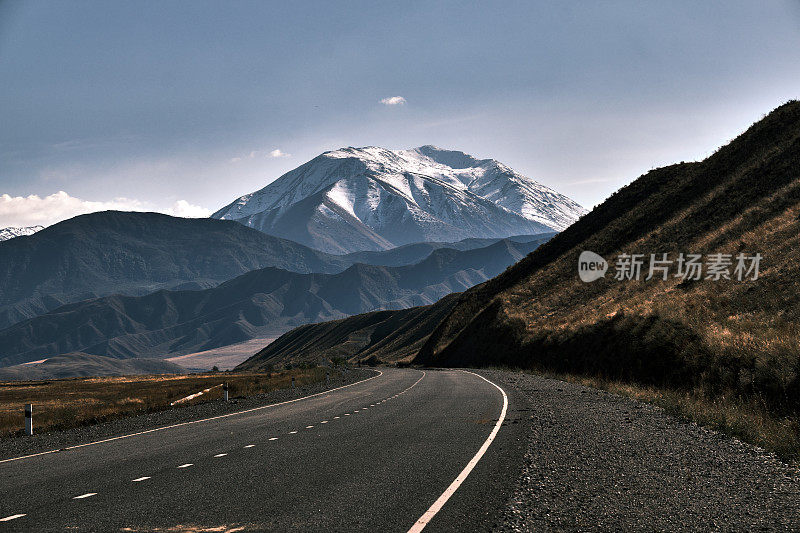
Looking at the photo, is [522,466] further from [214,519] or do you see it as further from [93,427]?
[93,427]

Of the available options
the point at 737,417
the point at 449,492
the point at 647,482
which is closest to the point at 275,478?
the point at 449,492

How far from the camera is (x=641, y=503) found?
24.3ft

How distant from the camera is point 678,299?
109 ft

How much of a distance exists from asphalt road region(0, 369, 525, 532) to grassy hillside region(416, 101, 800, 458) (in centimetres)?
759

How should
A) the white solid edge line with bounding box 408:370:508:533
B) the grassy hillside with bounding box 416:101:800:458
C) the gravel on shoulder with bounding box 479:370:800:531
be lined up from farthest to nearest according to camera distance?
the grassy hillside with bounding box 416:101:800:458 < the gravel on shoulder with bounding box 479:370:800:531 < the white solid edge line with bounding box 408:370:508:533

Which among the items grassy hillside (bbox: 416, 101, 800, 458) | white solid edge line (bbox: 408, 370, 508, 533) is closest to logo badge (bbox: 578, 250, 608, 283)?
grassy hillside (bbox: 416, 101, 800, 458)

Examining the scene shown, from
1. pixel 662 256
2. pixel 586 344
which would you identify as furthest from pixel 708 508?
pixel 662 256

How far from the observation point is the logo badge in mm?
58625

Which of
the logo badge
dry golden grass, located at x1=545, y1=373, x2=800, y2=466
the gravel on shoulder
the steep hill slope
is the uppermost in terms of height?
the logo badge

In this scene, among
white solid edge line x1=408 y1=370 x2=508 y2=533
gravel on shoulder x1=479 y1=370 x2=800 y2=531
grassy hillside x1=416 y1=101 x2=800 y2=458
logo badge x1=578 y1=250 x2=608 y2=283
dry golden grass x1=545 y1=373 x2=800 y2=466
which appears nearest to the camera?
white solid edge line x1=408 y1=370 x2=508 y2=533

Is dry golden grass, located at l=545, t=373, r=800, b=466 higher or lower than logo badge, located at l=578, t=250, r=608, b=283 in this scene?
lower

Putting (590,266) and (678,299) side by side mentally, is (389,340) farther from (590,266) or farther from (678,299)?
(678,299)

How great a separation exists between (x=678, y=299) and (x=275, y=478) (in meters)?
30.0

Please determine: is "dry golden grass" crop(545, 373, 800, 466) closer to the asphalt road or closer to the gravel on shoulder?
the gravel on shoulder
